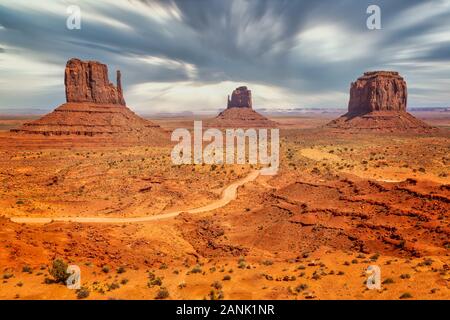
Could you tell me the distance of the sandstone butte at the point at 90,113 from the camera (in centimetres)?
8969

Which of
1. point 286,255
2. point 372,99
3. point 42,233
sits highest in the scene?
point 372,99

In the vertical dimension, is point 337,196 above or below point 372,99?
below

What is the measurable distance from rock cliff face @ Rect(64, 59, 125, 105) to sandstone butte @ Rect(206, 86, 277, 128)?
216 ft

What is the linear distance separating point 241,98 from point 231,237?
16485cm

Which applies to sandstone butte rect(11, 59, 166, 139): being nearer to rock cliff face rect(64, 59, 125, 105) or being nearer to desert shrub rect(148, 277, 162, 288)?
rock cliff face rect(64, 59, 125, 105)

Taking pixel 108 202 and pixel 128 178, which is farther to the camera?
pixel 128 178

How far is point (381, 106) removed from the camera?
120 meters

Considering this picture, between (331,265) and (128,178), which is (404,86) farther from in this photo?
(331,265)

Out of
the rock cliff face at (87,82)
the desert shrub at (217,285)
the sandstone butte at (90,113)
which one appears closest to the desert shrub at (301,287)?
the desert shrub at (217,285)

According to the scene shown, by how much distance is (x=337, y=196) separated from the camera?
30.5 metres

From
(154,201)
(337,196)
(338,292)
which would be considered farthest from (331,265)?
(154,201)

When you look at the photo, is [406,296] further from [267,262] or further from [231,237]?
[231,237]

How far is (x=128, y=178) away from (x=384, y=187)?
3207 centimetres

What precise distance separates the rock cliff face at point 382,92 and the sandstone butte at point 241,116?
174 feet
